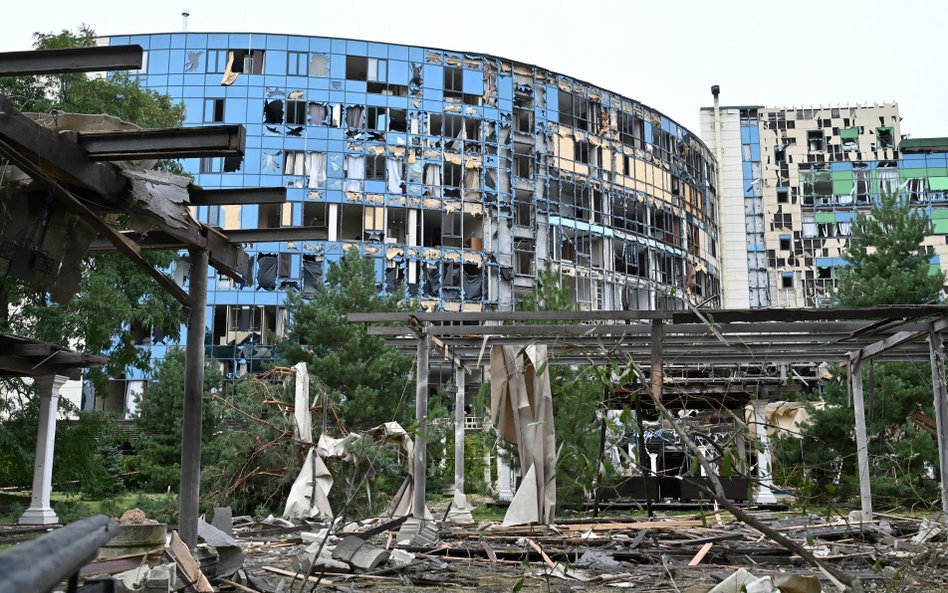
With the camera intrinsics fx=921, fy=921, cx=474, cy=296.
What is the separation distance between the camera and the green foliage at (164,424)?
28.5 m

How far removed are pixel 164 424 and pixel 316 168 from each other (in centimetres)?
1904

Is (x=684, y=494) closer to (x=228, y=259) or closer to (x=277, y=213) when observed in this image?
(x=228, y=259)

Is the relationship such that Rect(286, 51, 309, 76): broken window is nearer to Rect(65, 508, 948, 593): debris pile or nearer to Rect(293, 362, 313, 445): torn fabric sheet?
Rect(293, 362, 313, 445): torn fabric sheet

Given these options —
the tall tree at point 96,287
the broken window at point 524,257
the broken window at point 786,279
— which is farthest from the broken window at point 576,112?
the tall tree at point 96,287

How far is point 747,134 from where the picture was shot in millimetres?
70000

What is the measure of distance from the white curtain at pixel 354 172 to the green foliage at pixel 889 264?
2560cm

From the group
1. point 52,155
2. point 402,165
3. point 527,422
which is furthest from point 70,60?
point 402,165

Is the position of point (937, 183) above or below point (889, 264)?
above

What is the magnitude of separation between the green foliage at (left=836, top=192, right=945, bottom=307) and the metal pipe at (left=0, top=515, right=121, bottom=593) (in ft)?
83.5

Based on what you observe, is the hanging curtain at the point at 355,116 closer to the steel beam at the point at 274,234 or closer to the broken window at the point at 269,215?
the broken window at the point at 269,215

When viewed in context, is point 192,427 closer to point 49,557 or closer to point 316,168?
point 49,557

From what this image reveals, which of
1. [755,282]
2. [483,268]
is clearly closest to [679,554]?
[483,268]

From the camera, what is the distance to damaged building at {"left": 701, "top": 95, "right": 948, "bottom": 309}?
67.9m

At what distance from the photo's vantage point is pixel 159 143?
21.9 feet
